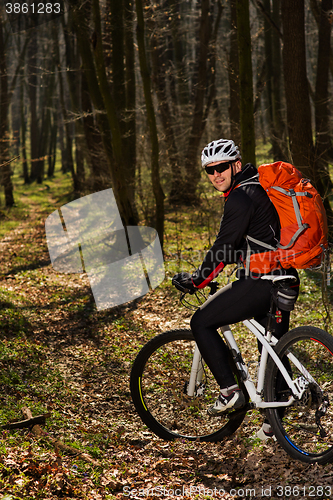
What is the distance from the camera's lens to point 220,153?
3.33m

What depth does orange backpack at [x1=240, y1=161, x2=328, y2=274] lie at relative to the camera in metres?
3.09

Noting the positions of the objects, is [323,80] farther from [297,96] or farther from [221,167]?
[221,167]

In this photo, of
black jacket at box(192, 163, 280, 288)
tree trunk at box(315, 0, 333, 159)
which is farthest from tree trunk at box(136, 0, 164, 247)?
black jacket at box(192, 163, 280, 288)

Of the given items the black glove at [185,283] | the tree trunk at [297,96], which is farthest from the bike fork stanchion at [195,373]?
the tree trunk at [297,96]

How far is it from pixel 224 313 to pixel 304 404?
88 cm

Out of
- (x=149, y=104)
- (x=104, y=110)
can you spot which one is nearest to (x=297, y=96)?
(x=149, y=104)

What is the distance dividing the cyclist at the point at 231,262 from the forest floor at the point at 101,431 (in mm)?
550

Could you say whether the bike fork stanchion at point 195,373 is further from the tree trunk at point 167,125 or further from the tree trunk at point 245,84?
the tree trunk at point 167,125

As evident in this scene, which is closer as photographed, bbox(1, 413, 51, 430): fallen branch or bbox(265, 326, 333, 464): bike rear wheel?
bbox(265, 326, 333, 464): bike rear wheel

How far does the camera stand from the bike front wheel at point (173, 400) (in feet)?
12.4

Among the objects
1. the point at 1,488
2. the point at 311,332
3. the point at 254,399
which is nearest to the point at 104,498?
the point at 1,488

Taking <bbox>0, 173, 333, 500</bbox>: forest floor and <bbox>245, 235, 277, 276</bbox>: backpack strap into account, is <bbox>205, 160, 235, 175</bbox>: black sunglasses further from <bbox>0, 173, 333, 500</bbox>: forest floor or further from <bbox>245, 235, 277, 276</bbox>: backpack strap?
<bbox>0, 173, 333, 500</bbox>: forest floor

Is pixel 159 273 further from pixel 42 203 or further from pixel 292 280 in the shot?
pixel 42 203

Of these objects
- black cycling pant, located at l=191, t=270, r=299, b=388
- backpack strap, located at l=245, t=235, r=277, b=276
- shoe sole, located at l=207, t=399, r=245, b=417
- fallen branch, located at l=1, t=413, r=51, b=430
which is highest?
backpack strap, located at l=245, t=235, r=277, b=276
